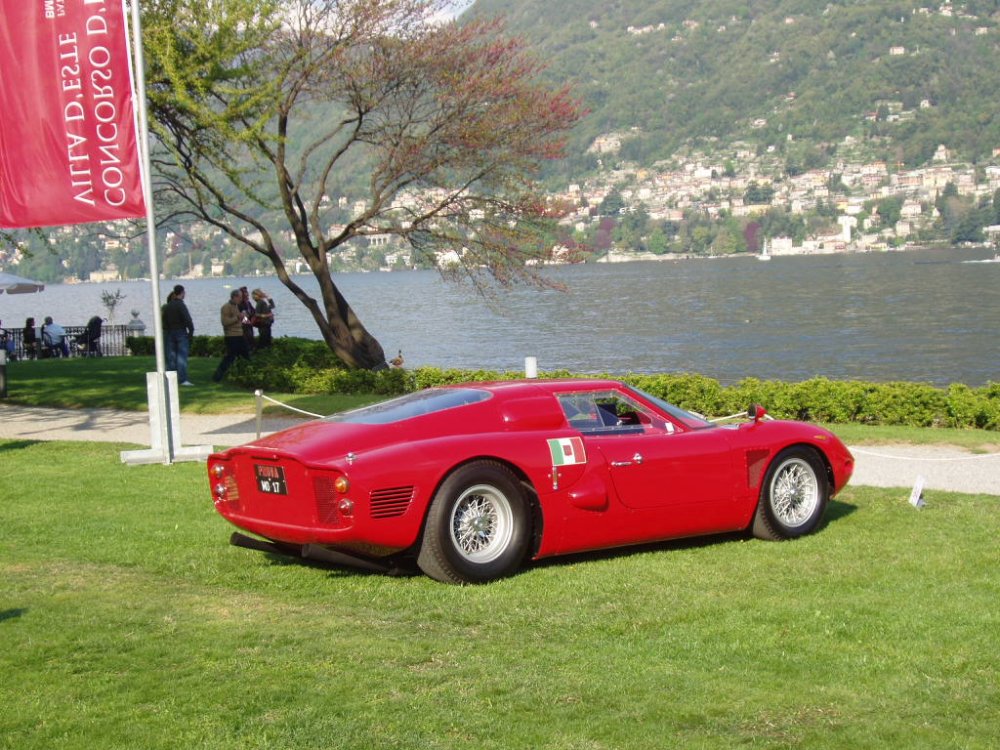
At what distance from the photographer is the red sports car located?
7727mm

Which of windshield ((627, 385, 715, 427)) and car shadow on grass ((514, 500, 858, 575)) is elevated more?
windshield ((627, 385, 715, 427))

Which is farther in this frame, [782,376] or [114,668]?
[782,376]

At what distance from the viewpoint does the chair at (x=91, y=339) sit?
38.0m

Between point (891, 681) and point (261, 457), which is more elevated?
point (261, 457)

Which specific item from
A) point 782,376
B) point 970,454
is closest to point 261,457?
point 970,454

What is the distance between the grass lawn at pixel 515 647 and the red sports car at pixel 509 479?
229 mm

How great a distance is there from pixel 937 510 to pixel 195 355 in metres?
26.7

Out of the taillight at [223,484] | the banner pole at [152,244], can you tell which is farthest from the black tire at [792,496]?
the banner pole at [152,244]

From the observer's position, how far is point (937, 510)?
34.6 feet

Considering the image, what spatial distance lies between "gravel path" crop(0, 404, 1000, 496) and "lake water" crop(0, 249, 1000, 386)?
13533 mm

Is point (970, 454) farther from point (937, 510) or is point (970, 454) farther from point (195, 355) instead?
point (195, 355)

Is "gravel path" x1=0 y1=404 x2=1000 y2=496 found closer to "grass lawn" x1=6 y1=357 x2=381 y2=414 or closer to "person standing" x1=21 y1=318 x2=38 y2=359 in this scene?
"grass lawn" x1=6 y1=357 x2=381 y2=414

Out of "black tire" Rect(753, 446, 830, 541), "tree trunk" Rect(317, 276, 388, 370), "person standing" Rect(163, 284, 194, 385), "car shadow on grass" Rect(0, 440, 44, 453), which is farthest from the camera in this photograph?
"tree trunk" Rect(317, 276, 388, 370)

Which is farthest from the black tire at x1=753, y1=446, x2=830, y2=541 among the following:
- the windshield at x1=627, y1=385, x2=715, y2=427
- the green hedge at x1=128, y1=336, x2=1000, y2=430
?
the green hedge at x1=128, y1=336, x2=1000, y2=430
